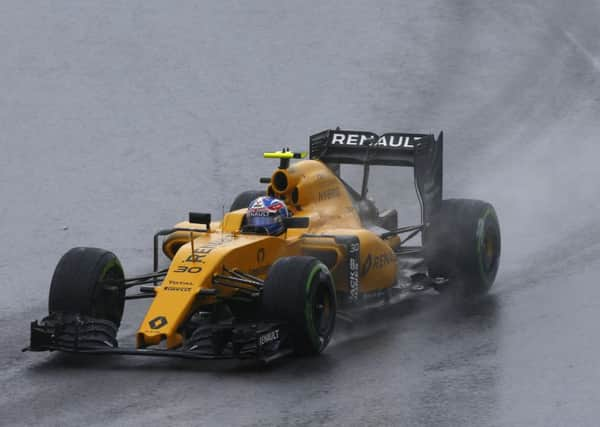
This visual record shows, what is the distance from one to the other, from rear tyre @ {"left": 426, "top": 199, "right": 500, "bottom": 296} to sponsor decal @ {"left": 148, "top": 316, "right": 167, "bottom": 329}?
15.5 ft

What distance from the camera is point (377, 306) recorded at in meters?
15.7

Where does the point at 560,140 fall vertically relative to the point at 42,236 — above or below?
above

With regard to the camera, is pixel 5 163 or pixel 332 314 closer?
pixel 332 314

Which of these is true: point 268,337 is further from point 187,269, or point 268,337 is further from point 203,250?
point 203,250

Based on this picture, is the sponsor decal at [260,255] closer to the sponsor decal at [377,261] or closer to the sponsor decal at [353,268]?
the sponsor decal at [353,268]

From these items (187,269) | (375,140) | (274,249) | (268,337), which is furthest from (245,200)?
(268,337)

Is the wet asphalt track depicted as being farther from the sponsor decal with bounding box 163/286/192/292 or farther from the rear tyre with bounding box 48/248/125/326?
the sponsor decal with bounding box 163/286/192/292

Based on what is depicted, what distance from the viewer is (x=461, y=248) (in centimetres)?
1638

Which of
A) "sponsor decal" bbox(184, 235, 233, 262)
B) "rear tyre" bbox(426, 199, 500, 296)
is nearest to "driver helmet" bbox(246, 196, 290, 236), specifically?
"sponsor decal" bbox(184, 235, 233, 262)

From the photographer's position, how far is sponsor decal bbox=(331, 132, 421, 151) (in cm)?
1695

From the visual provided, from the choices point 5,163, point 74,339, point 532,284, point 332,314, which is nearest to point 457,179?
point 532,284

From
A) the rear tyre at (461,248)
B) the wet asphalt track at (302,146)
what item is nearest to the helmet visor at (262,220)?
the wet asphalt track at (302,146)

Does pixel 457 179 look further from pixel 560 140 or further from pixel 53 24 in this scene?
pixel 53 24

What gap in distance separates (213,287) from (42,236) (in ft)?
21.9
